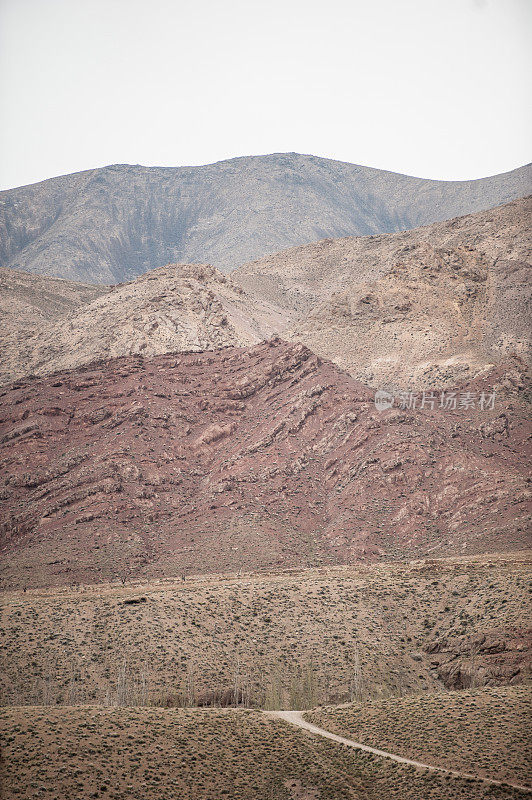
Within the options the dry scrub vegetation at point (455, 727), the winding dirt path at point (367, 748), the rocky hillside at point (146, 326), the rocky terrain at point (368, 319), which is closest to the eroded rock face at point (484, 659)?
the dry scrub vegetation at point (455, 727)

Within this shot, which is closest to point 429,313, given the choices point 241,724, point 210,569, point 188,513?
point 188,513

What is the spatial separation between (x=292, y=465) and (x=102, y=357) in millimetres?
36259

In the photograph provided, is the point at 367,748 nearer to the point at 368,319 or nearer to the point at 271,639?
the point at 271,639

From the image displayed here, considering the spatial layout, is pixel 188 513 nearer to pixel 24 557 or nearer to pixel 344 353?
pixel 24 557

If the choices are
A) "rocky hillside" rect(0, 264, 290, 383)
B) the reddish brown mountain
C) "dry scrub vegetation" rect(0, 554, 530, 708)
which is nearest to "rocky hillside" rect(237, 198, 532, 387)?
the reddish brown mountain

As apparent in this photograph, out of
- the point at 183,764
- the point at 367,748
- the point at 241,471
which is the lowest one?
the point at 367,748

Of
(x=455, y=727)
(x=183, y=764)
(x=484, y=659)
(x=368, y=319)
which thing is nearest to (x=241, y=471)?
(x=484, y=659)

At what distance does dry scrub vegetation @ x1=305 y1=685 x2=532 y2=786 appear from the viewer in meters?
38.6

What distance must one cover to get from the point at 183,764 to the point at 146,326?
84.7 m

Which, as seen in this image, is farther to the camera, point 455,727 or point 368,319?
point 368,319

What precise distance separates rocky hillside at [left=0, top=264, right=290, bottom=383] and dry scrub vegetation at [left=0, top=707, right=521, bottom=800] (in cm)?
7466

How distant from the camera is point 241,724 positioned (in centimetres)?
4362

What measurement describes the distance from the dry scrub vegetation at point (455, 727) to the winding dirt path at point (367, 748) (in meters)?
0.38

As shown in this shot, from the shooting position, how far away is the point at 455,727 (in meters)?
42.1
